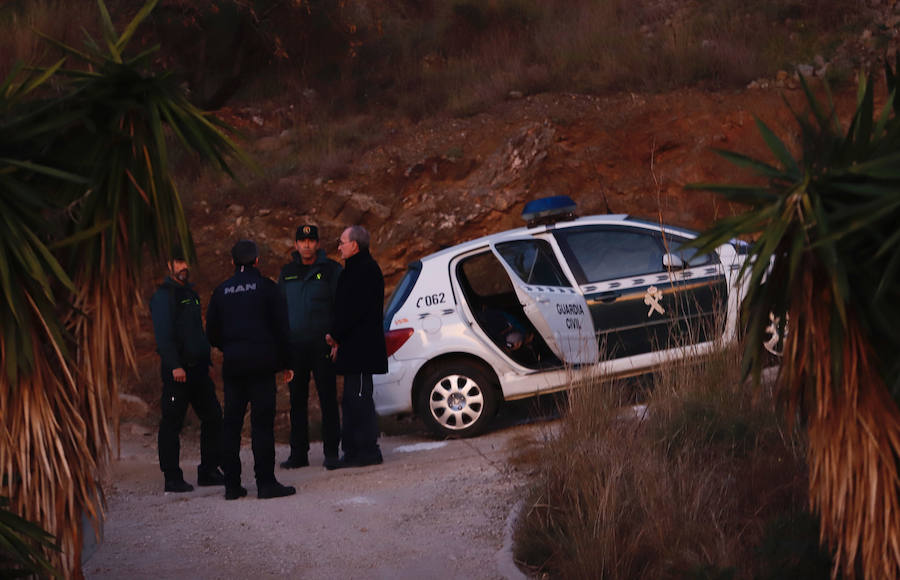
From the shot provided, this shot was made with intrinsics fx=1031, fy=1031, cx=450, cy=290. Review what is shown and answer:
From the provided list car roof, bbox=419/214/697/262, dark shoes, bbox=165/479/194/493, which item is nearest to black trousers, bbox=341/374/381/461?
dark shoes, bbox=165/479/194/493

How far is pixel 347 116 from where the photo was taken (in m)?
20.1

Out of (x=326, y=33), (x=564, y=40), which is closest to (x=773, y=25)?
(x=564, y=40)

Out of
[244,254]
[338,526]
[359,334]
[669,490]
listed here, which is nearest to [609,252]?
[359,334]

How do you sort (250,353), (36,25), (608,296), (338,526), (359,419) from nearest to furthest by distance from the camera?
1. (338,526)
2. (250,353)
3. (359,419)
4. (608,296)
5. (36,25)

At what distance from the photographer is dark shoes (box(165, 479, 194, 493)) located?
870 cm

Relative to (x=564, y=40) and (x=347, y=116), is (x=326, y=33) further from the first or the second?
(x=564, y=40)

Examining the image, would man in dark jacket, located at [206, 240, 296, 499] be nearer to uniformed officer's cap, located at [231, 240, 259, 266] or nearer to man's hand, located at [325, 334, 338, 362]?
uniformed officer's cap, located at [231, 240, 259, 266]

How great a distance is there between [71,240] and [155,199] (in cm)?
33

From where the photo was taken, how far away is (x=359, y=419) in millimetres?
8898

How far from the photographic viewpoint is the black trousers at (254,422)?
7768 mm

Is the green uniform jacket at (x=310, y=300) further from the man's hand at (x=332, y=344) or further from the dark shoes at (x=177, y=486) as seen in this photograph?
the dark shoes at (x=177, y=486)

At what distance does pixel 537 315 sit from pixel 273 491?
3.09m

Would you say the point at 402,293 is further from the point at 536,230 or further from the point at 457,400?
the point at 536,230

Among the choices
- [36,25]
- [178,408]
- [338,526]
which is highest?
[36,25]
